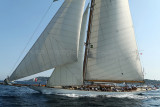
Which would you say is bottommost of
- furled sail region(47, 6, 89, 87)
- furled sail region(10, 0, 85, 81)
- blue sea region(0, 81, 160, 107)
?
blue sea region(0, 81, 160, 107)

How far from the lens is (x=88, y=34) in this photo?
26.7 m

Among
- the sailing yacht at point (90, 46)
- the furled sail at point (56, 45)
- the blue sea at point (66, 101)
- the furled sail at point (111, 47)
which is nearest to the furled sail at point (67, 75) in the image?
the sailing yacht at point (90, 46)

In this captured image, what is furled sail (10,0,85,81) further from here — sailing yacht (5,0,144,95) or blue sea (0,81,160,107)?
blue sea (0,81,160,107)

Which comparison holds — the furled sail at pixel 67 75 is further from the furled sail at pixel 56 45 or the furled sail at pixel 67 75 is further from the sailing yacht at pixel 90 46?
the furled sail at pixel 56 45

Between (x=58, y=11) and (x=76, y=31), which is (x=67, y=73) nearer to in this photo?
(x=76, y=31)

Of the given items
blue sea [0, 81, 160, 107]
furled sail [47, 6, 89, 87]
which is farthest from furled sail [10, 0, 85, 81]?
blue sea [0, 81, 160, 107]

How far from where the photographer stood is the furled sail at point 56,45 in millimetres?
20844

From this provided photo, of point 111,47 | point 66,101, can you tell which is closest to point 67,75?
point 66,101

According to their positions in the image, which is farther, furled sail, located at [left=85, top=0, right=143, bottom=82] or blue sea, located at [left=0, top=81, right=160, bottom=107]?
furled sail, located at [left=85, top=0, right=143, bottom=82]

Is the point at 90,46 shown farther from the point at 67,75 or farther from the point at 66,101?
the point at 66,101

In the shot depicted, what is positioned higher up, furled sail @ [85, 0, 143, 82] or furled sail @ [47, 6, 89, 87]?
furled sail @ [85, 0, 143, 82]

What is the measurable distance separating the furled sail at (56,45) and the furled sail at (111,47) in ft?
15.9

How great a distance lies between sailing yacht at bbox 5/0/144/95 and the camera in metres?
21.9

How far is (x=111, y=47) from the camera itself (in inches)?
1038
